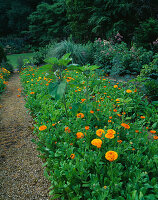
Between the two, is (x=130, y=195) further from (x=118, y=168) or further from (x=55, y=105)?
(x=55, y=105)

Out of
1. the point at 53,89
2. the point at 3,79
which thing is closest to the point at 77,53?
the point at 3,79

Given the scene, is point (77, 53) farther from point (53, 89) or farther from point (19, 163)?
point (19, 163)

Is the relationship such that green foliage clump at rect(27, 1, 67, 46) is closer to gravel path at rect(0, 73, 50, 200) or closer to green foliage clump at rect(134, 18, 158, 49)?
green foliage clump at rect(134, 18, 158, 49)

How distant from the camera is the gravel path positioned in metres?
1.44

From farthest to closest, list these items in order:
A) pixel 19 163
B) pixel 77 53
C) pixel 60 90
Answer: pixel 77 53 < pixel 19 163 < pixel 60 90

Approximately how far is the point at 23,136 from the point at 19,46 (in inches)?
718

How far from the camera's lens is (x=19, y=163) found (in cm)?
179

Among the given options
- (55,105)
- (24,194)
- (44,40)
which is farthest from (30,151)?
(44,40)

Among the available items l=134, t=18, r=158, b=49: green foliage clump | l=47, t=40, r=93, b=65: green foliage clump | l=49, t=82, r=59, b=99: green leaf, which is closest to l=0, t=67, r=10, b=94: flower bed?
l=47, t=40, r=93, b=65: green foliage clump

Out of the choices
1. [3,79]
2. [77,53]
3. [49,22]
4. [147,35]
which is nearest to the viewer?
[3,79]

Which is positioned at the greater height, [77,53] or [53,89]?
[53,89]

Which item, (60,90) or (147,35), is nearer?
(60,90)

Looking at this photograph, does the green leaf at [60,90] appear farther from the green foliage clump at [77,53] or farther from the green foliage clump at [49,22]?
the green foliage clump at [49,22]

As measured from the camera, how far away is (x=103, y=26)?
9867 millimetres
